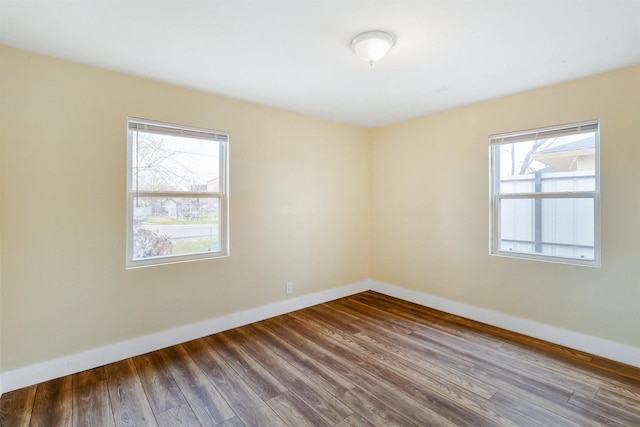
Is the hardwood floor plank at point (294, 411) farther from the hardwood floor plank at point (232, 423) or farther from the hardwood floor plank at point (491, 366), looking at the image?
the hardwood floor plank at point (491, 366)

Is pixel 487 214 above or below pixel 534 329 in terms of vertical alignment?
above

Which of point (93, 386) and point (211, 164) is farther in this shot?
point (211, 164)

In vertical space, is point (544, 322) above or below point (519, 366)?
above

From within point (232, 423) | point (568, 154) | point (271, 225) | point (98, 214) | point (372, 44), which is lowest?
point (232, 423)

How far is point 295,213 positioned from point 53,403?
2588mm

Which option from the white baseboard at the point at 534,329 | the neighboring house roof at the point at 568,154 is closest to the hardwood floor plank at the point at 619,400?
the white baseboard at the point at 534,329

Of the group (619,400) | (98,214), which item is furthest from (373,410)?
(98,214)

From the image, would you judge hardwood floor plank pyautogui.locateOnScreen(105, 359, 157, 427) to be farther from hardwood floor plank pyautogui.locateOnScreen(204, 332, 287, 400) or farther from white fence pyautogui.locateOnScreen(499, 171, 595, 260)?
white fence pyautogui.locateOnScreen(499, 171, 595, 260)

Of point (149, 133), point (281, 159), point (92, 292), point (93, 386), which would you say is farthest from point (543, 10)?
point (93, 386)

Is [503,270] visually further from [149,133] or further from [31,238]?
[31,238]

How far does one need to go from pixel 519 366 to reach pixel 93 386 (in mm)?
3275

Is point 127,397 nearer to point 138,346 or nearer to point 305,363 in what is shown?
point 138,346

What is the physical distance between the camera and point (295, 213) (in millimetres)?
3648

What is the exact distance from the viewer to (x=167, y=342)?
2709 mm
